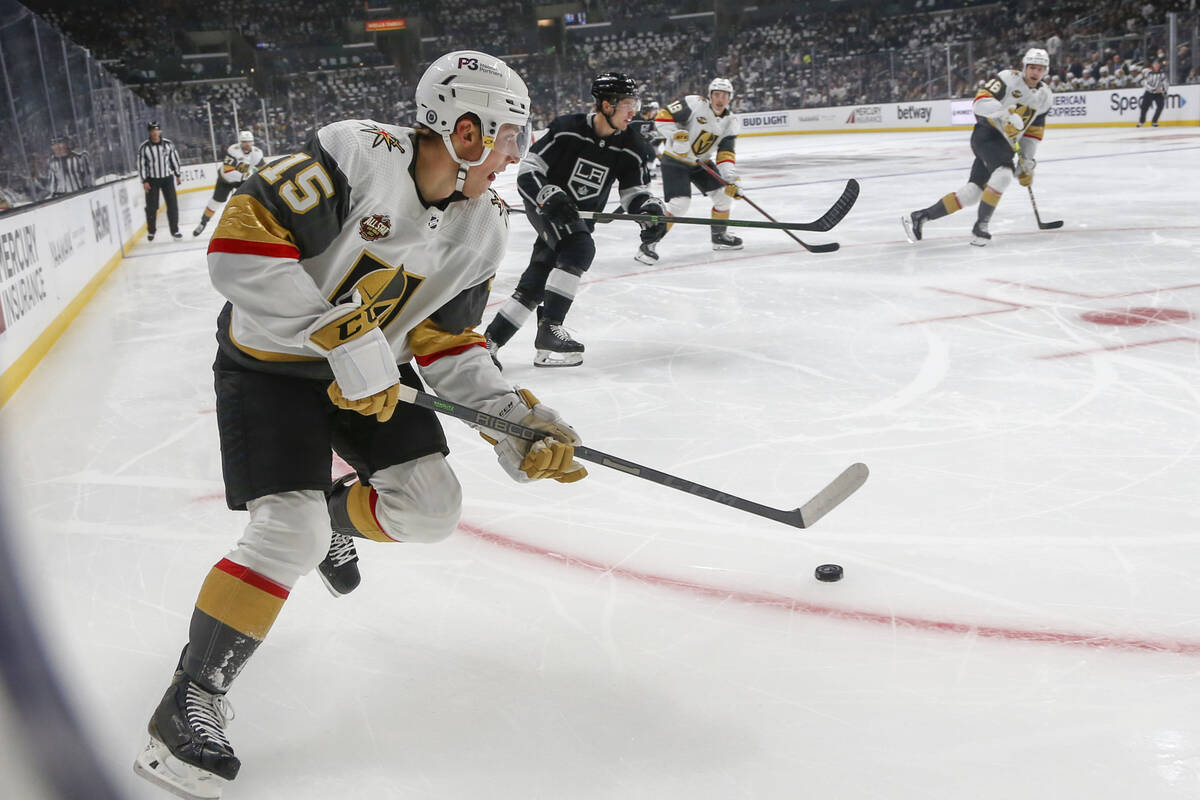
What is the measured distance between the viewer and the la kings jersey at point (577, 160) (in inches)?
172

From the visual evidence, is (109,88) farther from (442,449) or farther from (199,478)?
(442,449)

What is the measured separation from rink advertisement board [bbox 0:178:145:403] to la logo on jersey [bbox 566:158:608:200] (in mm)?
2281

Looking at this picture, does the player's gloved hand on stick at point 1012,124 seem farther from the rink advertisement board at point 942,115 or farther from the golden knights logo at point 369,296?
the rink advertisement board at point 942,115

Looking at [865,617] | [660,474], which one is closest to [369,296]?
[660,474]

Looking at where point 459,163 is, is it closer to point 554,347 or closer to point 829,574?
point 829,574

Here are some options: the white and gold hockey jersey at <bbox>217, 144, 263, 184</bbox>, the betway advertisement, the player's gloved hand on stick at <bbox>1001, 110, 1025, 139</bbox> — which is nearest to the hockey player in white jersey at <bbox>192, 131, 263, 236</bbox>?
the white and gold hockey jersey at <bbox>217, 144, 263, 184</bbox>

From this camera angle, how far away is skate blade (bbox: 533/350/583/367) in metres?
4.38

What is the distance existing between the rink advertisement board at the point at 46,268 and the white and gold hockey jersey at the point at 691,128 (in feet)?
12.6

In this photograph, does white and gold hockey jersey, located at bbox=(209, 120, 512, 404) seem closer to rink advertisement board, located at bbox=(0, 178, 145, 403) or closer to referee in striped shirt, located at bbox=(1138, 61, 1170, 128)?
rink advertisement board, located at bbox=(0, 178, 145, 403)

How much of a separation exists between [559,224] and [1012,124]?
3.79 meters

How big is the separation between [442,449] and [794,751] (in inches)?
32.5

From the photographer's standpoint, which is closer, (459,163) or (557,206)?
(459,163)

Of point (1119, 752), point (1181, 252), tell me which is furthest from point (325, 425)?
point (1181, 252)

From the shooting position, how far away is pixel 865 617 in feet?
6.85
